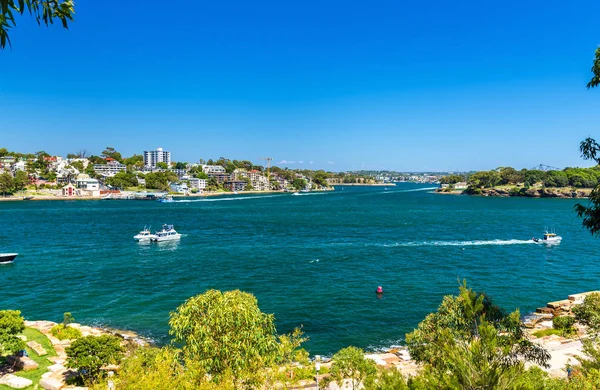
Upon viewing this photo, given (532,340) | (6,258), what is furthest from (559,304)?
(6,258)

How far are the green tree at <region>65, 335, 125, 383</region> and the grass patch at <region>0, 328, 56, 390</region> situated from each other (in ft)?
5.87

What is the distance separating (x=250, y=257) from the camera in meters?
48.9

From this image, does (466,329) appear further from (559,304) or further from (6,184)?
(6,184)

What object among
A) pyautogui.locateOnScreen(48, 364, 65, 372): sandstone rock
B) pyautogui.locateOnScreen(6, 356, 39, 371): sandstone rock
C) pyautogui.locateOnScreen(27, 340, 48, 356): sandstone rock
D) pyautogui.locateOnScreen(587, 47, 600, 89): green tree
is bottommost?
pyautogui.locateOnScreen(27, 340, 48, 356): sandstone rock

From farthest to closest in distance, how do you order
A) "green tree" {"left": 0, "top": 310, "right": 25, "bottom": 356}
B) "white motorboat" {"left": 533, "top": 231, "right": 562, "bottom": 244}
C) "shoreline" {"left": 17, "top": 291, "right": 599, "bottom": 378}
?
"white motorboat" {"left": 533, "top": 231, "right": 562, "bottom": 244}, "shoreline" {"left": 17, "top": 291, "right": 599, "bottom": 378}, "green tree" {"left": 0, "top": 310, "right": 25, "bottom": 356}

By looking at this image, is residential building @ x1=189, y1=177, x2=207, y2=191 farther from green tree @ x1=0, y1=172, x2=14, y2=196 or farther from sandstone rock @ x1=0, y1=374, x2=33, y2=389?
sandstone rock @ x1=0, y1=374, x2=33, y2=389

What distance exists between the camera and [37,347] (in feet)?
68.0

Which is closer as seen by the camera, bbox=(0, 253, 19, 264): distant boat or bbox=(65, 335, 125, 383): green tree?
bbox=(65, 335, 125, 383): green tree

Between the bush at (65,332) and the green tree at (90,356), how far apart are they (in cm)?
698

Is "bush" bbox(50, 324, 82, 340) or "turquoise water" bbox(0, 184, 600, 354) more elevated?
"bush" bbox(50, 324, 82, 340)

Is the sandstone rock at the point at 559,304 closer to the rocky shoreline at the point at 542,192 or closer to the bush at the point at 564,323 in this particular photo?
the bush at the point at 564,323

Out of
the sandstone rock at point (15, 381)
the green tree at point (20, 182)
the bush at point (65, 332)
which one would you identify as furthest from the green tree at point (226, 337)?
the green tree at point (20, 182)

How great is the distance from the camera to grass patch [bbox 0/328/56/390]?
17188 millimetres

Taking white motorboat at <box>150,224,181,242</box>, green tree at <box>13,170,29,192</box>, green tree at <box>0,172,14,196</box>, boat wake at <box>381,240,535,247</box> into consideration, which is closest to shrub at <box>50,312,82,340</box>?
white motorboat at <box>150,224,181,242</box>
